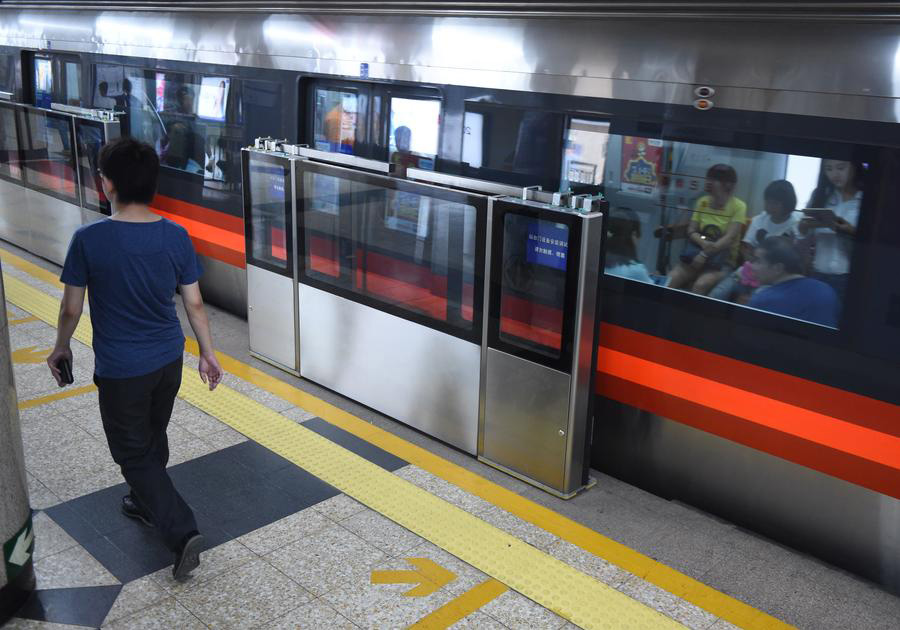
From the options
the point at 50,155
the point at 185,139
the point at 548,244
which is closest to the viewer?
the point at 548,244

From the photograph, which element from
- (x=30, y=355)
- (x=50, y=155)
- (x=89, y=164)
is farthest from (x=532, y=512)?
(x=50, y=155)

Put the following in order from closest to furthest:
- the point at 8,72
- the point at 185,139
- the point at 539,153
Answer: the point at 539,153 → the point at 185,139 → the point at 8,72

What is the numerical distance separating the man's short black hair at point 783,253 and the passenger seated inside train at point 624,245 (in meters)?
0.61

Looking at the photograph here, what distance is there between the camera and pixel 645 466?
15.1 ft

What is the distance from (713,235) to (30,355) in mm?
4518

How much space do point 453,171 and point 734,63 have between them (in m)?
1.74

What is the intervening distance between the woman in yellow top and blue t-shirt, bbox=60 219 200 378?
2.24 m

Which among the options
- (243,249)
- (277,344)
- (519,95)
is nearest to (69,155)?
(243,249)

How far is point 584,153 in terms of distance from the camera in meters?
4.42

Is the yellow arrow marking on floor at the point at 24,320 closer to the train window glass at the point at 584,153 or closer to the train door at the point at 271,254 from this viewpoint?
the train door at the point at 271,254

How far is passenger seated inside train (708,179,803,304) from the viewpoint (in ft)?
12.5

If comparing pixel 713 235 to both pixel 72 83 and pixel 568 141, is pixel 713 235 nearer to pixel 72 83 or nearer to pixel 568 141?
pixel 568 141

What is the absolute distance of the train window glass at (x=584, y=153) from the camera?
A: 434 cm

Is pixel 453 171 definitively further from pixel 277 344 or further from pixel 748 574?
pixel 748 574
